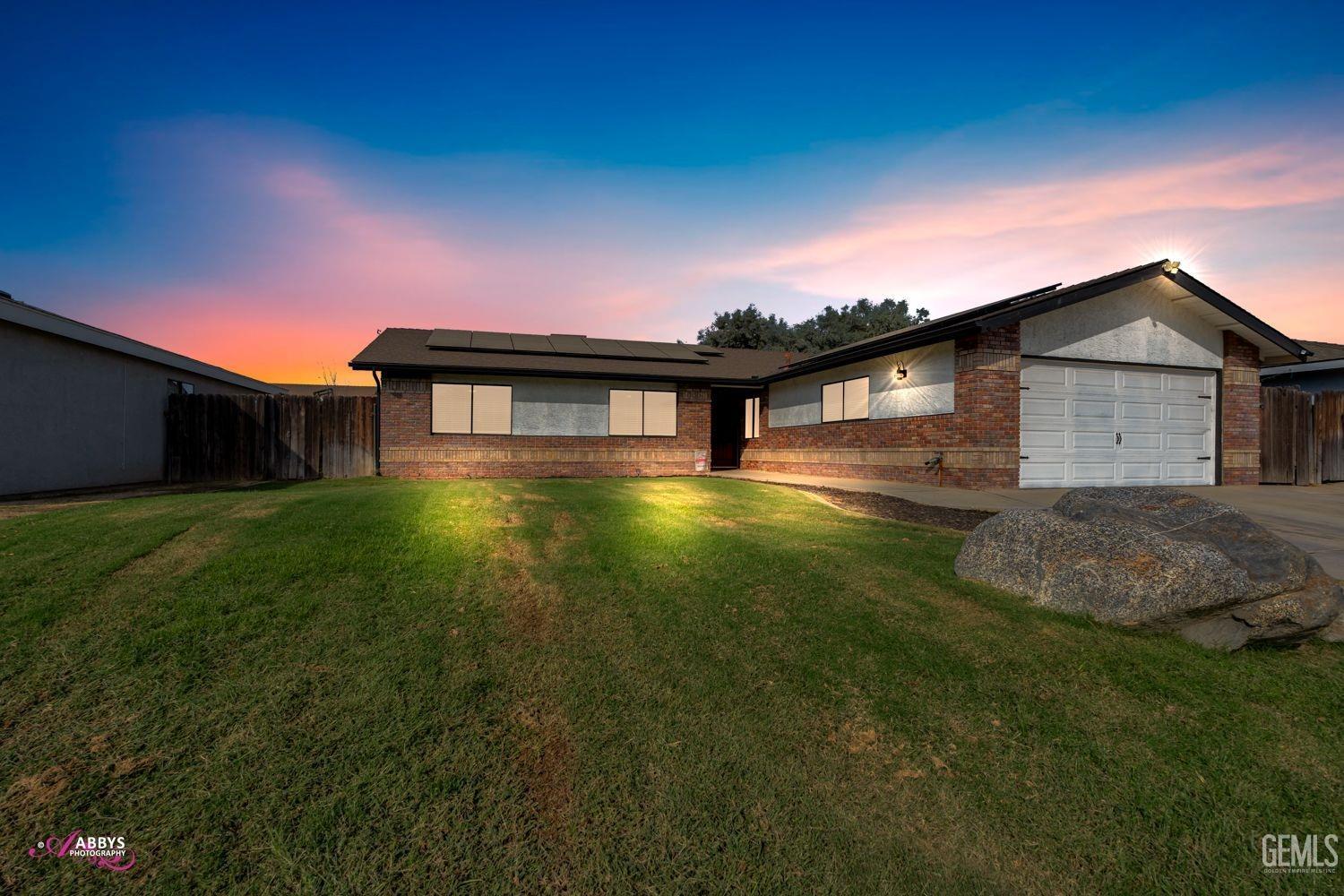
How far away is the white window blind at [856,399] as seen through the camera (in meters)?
15.8

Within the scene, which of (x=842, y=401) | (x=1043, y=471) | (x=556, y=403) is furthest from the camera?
(x=556, y=403)

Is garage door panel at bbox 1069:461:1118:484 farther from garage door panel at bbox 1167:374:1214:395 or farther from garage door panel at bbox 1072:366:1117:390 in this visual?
garage door panel at bbox 1167:374:1214:395

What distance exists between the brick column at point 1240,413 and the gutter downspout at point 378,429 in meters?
22.0

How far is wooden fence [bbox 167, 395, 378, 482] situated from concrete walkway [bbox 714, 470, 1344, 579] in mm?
13179

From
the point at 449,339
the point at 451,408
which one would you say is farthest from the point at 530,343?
the point at 451,408

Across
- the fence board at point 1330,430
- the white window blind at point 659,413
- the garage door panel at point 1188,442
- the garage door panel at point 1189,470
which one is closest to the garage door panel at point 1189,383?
the garage door panel at point 1188,442

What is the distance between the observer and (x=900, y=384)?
47.6 feet

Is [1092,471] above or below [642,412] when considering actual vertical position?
below

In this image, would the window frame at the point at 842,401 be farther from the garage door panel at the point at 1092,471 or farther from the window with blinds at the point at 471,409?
the window with blinds at the point at 471,409

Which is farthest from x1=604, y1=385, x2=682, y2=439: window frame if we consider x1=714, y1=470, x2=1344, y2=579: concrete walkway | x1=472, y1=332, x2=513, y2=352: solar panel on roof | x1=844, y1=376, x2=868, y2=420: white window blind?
x1=844, y1=376, x2=868, y2=420: white window blind

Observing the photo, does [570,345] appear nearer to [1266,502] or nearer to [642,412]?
[642,412]

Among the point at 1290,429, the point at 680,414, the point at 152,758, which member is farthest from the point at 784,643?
the point at 1290,429

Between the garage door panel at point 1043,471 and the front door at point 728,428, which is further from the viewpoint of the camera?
the front door at point 728,428

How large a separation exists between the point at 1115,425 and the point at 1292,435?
579 cm
